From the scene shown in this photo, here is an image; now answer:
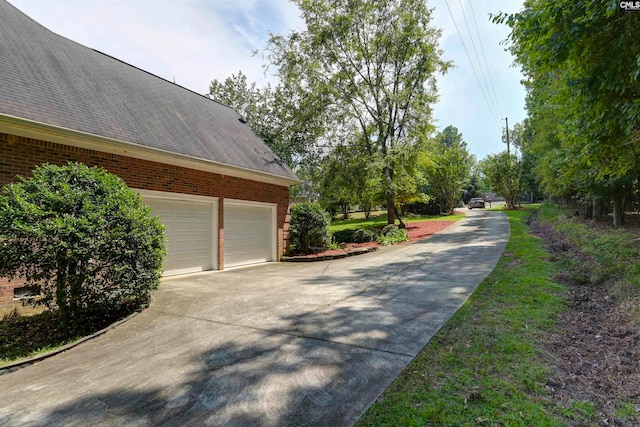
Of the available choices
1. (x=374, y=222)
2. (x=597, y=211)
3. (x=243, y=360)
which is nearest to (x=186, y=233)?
(x=243, y=360)

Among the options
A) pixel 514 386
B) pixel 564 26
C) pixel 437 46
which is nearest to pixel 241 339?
pixel 514 386

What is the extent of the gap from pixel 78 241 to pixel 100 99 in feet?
15.7

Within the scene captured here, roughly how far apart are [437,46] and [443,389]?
16755 millimetres

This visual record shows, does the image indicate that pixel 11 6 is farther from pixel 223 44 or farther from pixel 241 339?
pixel 241 339

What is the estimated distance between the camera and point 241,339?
12.2ft

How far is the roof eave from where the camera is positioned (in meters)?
5.19

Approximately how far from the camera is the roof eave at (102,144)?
204 inches

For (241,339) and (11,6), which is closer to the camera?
(241,339)

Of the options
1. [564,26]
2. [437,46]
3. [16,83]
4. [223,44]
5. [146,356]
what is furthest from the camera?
[437,46]

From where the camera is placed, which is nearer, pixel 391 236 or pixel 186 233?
pixel 186 233

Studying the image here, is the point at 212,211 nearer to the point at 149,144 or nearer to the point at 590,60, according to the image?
the point at 149,144

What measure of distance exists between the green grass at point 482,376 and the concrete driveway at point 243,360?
0.19 metres

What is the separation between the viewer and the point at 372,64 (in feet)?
52.0

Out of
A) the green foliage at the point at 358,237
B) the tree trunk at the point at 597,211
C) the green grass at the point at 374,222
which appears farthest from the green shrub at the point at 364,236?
the tree trunk at the point at 597,211
